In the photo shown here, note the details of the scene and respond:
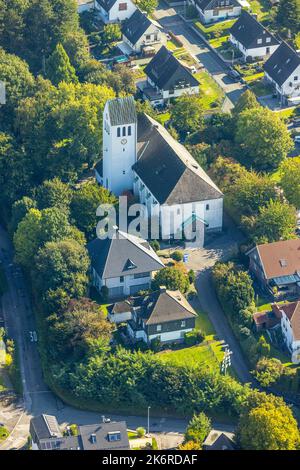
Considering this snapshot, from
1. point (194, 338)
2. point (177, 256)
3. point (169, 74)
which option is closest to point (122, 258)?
point (177, 256)

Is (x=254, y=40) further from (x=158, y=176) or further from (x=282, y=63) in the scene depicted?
(x=158, y=176)

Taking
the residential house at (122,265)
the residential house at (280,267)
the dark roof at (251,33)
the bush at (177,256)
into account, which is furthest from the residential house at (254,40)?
the residential house at (122,265)

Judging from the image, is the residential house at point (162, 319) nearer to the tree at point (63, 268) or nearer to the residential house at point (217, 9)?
the tree at point (63, 268)

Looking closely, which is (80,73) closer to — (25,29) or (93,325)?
(25,29)

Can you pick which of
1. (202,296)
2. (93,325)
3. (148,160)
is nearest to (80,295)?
(93,325)

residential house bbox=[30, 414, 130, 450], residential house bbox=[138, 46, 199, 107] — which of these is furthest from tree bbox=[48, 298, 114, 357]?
residential house bbox=[138, 46, 199, 107]
